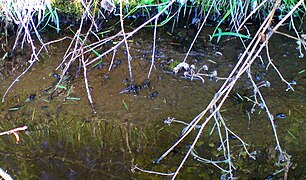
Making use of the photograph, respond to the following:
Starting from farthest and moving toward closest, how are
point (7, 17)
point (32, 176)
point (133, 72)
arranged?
1. point (7, 17)
2. point (133, 72)
3. point (32, 176)

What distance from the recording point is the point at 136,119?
2102 millimetres

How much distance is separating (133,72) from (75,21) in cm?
64

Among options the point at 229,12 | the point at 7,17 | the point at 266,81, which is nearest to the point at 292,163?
the point at 266,81

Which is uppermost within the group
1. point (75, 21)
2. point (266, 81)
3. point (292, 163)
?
point (75, 21)

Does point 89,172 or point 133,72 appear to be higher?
Result: point 133,72

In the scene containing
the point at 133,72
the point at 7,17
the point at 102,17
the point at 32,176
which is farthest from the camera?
the point at 102,17

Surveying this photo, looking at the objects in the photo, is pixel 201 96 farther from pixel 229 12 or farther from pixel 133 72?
pixel 229 12

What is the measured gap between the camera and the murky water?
1862 mm

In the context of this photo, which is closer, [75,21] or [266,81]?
[266,81]

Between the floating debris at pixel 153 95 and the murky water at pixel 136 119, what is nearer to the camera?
the murky water at pixel 136 119

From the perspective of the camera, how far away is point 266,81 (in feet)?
7.47

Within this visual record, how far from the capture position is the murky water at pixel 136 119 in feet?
6.11

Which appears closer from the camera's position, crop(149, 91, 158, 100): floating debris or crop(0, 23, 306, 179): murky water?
crop(0, 23, 306, 179): murky water

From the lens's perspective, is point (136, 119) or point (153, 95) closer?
point (136, 119)
